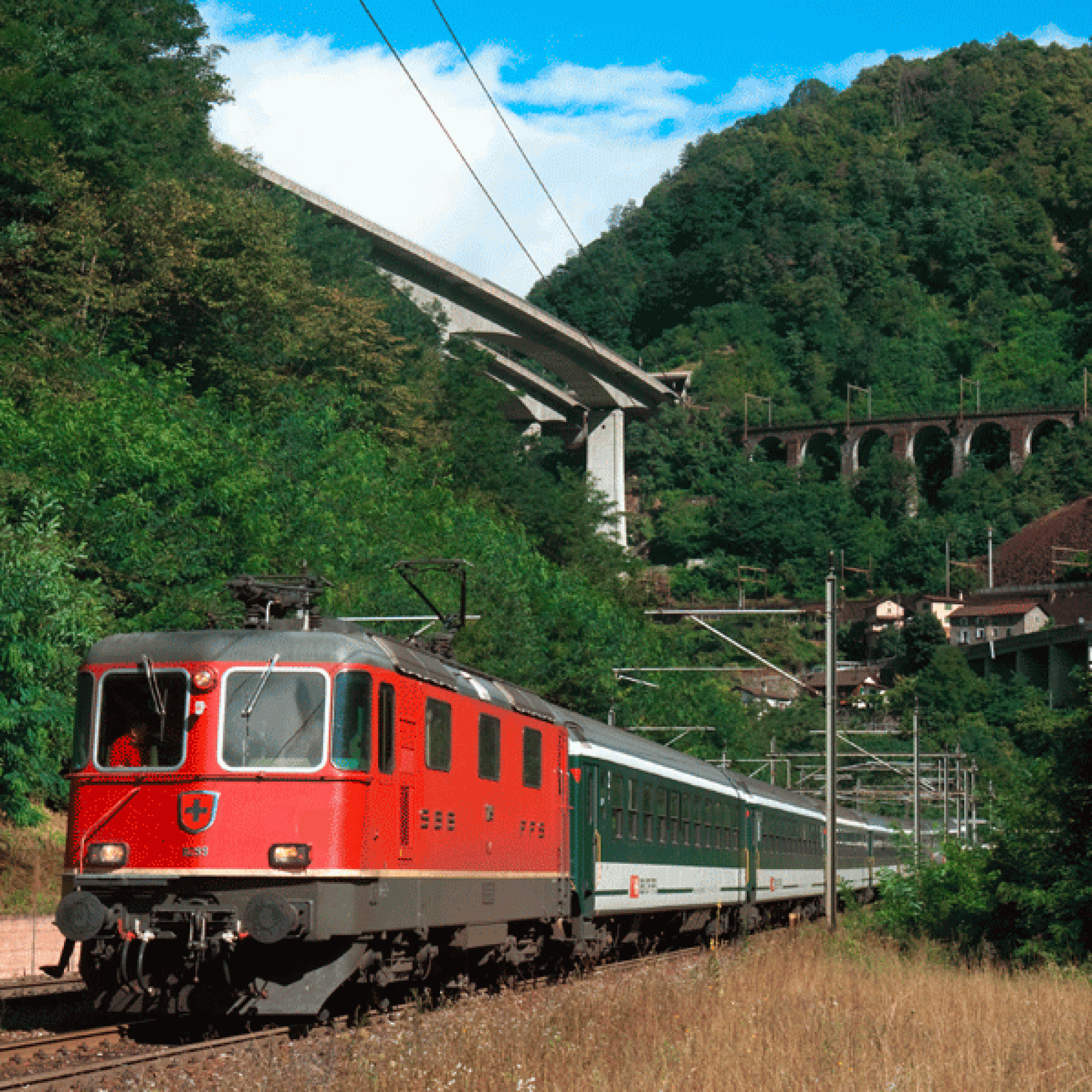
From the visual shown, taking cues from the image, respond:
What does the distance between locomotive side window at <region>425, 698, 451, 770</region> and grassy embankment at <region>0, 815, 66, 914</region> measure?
11403 mm

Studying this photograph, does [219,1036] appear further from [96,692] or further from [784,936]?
[784,936]

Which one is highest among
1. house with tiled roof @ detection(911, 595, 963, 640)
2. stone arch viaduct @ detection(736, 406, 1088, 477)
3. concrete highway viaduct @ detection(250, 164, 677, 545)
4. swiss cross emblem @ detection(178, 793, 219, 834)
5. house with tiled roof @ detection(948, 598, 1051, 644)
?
stone arch viaduct @ detection(736, 406, 1088, 477)

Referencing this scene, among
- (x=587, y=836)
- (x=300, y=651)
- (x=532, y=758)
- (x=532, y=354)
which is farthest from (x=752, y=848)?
(x=532, y=354)

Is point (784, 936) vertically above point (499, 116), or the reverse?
point (499, 116)

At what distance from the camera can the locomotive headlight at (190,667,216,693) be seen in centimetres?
1412

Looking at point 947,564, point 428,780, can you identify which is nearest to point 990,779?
point 428,780

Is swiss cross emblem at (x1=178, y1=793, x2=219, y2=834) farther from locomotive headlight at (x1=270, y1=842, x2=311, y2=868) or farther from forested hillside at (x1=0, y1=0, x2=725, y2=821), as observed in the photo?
forested hillside at (x1=0, y1=0, x2=725, y2=821)

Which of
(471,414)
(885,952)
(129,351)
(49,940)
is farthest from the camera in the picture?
(471,414)

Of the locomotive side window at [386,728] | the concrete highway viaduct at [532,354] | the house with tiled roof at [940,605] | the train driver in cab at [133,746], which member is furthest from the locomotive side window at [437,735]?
the house with tiled roof at [940,605]

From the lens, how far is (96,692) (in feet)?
48.1

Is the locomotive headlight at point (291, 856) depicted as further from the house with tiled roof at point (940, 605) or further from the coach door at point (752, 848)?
the house with tiled roof at point (940, 605)

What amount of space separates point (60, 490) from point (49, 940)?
10.3 metres

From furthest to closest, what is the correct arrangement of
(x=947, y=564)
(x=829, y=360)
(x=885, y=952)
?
(x=829, y=360) < (x=947, y=564) < (x=885, y=952)

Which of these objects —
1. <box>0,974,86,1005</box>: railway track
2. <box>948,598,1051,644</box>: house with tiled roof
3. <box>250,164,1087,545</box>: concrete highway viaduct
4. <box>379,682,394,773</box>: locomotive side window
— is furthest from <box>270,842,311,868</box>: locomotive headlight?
<box>948,598,1051,644</box>: house with tiled roof
